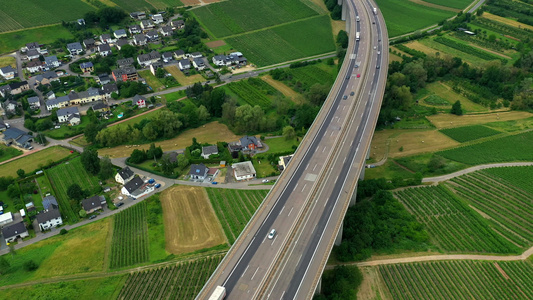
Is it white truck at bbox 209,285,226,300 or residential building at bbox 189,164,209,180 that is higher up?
white truck at bbox 209,285,226,300

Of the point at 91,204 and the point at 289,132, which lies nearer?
the point at 91,204

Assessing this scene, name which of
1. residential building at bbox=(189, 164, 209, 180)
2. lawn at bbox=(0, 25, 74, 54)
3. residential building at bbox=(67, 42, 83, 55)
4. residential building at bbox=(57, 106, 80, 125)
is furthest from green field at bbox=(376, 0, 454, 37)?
lawn at bbox=(0, 25, 74, 54)

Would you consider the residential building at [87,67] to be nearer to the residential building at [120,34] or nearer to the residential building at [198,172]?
the residential building at [120,34]

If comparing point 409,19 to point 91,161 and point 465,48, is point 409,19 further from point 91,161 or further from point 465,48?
point 91,161

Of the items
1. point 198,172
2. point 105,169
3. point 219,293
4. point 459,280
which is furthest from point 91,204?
point 459,280

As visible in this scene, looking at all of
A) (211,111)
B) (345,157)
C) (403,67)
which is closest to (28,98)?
(211,111)

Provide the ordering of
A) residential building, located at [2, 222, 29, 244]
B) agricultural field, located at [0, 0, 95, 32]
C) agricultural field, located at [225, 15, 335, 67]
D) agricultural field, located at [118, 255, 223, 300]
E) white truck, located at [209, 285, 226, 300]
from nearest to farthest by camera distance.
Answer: white truck, located at [209, 285, 226, 300], agricultural field, located at [118, 255, 223, 300], residential building, located at [2, 222, 29, 244], agricultural field, located at [225, 15, 335, 67], agricultural field, located at [0, 0, 95, 32]

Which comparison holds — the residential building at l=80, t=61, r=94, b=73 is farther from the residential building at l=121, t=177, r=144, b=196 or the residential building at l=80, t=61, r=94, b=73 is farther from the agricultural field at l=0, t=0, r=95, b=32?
the residential building at l=121, t=177, r=144, b=196
